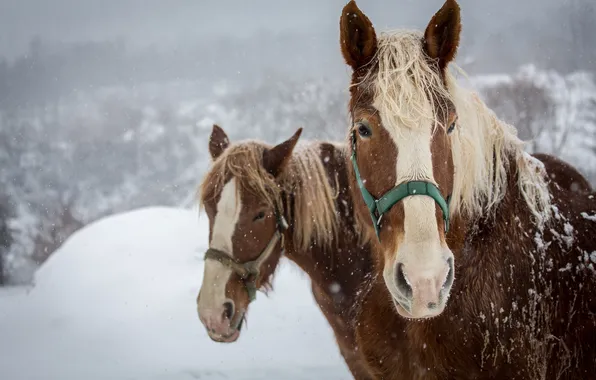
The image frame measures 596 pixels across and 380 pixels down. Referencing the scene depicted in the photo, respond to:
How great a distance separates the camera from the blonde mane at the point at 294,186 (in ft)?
11.7

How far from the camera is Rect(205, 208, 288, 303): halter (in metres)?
3.43

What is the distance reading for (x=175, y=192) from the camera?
25938 millimetres

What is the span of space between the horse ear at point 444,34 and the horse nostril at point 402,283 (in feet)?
3.09

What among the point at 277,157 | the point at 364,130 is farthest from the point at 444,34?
the point at 277,157

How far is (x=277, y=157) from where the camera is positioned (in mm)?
3740

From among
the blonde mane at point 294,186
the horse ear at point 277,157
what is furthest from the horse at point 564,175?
the horse ear at point 277,157

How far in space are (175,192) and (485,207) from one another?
25005mm

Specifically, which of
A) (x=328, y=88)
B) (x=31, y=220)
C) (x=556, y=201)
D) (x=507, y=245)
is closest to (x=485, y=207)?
(x=507, y=245)

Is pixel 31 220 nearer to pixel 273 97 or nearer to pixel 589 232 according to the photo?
pixel 273 97

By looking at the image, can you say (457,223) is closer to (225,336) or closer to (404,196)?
(404,196)

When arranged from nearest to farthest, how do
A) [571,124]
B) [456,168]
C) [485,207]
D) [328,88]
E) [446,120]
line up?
[446,120] → [456,168] → [485,207] → [571,124] → [328,88]

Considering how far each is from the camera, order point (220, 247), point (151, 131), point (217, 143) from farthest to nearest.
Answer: point (151, 131) → point (217, 143) → point (220, 247)

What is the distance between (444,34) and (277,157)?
77.2 inches

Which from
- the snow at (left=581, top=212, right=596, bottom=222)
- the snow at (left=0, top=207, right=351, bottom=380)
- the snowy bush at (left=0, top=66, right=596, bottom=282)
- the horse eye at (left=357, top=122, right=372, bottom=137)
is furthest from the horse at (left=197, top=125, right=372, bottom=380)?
the snowy bush at (left=0, top=66, right=596, bottom=282)
